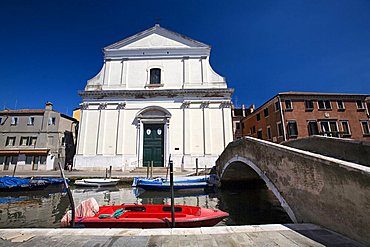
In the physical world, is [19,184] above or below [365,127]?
below

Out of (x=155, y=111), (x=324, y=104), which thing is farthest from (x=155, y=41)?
(x=324, y=104)

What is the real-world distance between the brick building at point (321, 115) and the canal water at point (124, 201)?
9.77 metres

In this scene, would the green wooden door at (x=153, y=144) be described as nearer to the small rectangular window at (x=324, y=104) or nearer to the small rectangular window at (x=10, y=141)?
the small rectangular window at (x=10, y=141)

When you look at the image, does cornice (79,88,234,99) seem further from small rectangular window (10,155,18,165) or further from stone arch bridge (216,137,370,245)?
stone arch bridge (216,137,370,245)

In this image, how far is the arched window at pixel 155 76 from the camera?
20.3 meters

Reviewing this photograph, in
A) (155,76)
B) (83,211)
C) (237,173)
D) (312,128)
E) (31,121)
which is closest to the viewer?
(83,211)

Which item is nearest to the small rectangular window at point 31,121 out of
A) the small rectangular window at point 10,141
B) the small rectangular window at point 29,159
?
the small rectangular window at point 10,141

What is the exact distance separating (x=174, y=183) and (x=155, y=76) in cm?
1293

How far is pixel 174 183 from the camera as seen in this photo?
11531 millimetres

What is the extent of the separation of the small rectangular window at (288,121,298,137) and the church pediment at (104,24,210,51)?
42.9ft

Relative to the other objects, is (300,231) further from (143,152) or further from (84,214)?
(143,152)

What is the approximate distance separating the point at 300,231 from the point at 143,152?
1605 centimetres

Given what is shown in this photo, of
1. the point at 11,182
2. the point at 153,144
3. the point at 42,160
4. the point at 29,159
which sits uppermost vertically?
the point at 153,144

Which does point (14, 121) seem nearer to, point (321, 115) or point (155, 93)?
point (155, 93)
